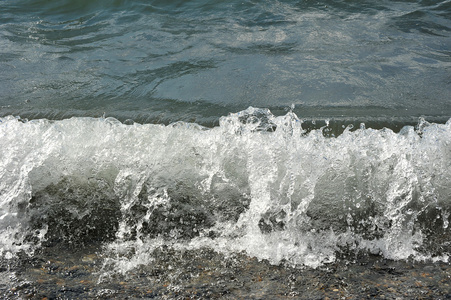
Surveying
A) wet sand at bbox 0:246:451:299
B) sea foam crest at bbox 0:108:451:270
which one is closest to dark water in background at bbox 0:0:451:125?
sea foam crest at bbox 0:108:451:270

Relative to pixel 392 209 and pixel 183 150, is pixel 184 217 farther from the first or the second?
pixel 392 209

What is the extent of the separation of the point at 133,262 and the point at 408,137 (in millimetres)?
2105

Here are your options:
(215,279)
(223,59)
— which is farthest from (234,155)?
(223,59)

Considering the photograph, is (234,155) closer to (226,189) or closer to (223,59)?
(226,189)

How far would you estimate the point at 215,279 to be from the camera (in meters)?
2.30

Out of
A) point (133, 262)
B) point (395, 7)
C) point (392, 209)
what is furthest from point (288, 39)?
point (133, 262)

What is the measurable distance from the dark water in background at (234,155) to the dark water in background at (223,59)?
0.03 metres

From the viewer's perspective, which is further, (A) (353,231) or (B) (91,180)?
(B) (91,180)

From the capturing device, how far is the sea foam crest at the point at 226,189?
8.95ft

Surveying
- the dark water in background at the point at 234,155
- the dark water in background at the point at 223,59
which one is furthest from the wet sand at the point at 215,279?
the dark water in background at the point at 223,59

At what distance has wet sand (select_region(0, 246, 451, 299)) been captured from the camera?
2.16 m

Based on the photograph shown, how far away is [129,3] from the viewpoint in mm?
7387

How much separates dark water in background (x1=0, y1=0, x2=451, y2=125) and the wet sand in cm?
192

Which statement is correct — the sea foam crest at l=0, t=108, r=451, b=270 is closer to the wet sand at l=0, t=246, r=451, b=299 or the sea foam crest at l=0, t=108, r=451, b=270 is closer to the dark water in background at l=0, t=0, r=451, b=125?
the wet sand at l=0, t=246, r=451, b=299
